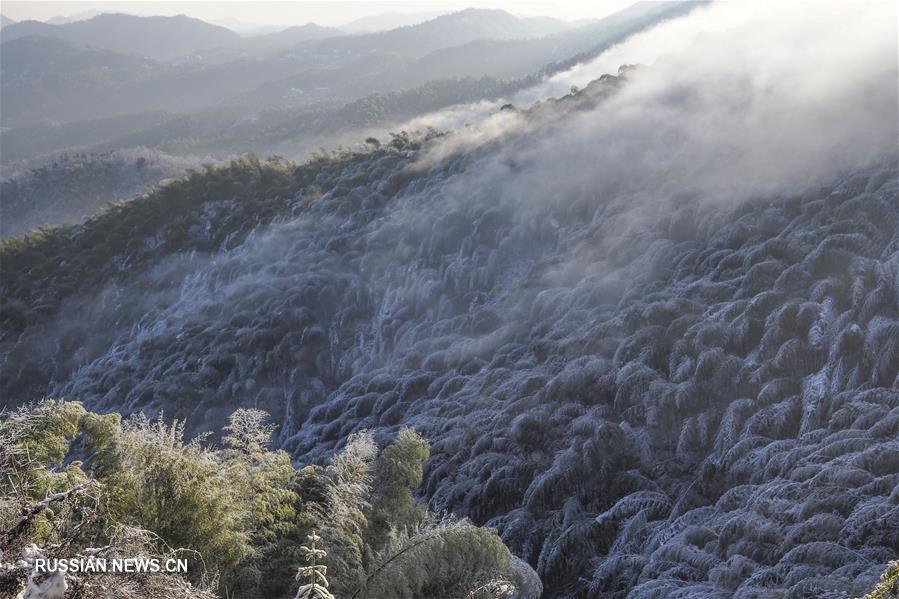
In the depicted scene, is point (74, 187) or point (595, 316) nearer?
point (595, 316)

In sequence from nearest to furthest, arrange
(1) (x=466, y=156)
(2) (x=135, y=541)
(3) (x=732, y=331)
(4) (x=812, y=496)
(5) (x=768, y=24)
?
(2) (x=135, y=541) < (4) (x=812, y=496) < (3) (x=732, y=331) < (1) (x=466, y=156) < (5) (x=768, y=24)

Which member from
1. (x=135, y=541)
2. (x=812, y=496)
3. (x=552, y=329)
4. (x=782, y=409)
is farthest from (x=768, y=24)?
(x=135, y=541)

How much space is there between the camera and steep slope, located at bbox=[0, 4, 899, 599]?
13461 millimetres

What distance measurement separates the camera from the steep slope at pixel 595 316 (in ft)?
44.2

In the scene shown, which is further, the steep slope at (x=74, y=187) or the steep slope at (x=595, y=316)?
the steep slope at (x=74, y=187)

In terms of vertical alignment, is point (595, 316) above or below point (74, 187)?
above

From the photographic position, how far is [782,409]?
47.7 ft

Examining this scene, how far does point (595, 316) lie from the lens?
20938 mm

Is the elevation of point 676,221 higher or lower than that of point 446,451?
higher

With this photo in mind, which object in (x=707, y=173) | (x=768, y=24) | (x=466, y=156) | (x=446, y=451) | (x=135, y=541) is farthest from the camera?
(x=768, y=24)

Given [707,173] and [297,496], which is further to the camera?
[707,173]

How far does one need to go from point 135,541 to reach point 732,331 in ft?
45.7

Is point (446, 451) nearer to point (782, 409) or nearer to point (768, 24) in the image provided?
point (782, 409)

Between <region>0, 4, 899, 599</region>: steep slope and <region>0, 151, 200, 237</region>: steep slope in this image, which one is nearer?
<region>0, 4, 899, 599</region>: steep slope
